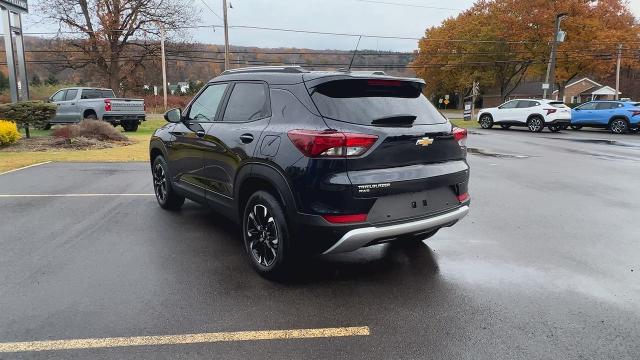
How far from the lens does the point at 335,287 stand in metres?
3.90

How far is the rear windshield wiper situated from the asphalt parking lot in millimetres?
1359

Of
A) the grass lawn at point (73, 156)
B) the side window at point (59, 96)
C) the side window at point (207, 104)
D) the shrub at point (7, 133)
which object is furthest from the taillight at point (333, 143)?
the side window at point (59, 96)

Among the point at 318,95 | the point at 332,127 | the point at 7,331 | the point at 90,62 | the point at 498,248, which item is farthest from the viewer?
the point at 90,62

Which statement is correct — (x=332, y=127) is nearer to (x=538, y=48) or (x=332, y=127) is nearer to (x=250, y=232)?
(x=250, y=232)

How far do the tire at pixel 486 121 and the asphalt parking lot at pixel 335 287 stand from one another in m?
21.2

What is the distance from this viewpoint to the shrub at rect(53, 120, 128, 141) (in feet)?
49.9

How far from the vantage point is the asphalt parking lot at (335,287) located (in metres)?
3.01

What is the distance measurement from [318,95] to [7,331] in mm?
2778

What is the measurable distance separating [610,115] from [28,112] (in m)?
25.8

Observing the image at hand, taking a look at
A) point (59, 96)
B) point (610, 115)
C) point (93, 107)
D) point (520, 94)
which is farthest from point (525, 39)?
point (59, 96)

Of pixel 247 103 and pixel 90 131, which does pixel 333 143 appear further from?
pixel 90 131

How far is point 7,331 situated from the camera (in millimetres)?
3131

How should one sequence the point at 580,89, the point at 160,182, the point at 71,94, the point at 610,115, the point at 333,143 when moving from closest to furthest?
the point at 333,143 < the point at 160,182 < the point at 71,94 < the point at 610,115 < the point at 580,89

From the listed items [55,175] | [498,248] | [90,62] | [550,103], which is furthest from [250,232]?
[90,62]
